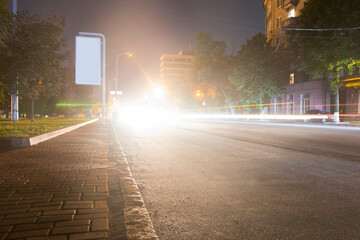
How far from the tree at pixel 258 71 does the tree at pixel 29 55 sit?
28981mm

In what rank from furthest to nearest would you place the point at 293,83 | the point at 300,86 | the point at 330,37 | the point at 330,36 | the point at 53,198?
the point at 293,83
the point at 300,86
the point at 330,36
the point at 330,37
the point at 53,198

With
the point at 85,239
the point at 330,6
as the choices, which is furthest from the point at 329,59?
the point at 85,239

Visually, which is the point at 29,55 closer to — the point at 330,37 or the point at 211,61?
the point at 330,37

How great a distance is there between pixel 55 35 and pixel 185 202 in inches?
608

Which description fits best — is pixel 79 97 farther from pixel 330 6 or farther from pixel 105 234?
pixel 105 234

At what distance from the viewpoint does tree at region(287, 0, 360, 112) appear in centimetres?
2183

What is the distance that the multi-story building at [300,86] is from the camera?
32438mm

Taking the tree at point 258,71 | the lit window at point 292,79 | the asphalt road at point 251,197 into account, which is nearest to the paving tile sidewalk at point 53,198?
the asphalt road at point 251,197

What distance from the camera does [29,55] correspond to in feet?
46.4

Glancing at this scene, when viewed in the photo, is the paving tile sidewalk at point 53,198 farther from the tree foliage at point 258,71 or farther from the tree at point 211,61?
the tree at point 211,61

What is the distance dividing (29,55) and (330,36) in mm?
21879

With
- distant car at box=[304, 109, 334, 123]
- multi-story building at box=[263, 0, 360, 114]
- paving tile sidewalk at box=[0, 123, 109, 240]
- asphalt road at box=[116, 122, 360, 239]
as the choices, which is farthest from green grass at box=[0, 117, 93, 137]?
distant car at box=[304, 109, 334, 123]

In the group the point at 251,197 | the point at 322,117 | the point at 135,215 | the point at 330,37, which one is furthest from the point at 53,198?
the point at 322,117

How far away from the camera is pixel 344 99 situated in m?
35.0
